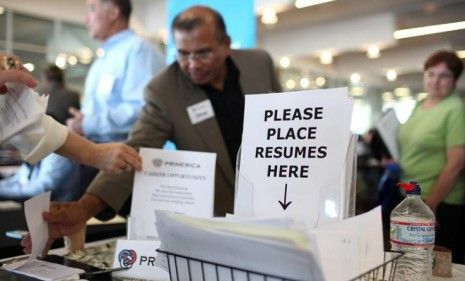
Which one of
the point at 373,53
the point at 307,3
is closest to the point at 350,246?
the point at 307,3

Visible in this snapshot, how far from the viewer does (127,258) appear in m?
0.91

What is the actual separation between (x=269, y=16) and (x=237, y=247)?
7.41 metres

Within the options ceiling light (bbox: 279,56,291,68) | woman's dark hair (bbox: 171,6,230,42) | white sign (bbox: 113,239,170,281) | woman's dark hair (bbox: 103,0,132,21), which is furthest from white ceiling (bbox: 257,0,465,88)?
white sign (bbox: 113,239,170,281)

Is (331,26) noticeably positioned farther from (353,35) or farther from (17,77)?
(17,77)

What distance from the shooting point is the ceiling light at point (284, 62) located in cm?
1004

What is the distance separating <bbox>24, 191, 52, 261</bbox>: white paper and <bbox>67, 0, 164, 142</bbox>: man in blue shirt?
1121 mm

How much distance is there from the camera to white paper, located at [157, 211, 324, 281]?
486mm

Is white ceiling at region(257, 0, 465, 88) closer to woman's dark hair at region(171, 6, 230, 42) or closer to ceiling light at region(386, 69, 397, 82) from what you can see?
ceiling light at region(386, 69, 397, 82)

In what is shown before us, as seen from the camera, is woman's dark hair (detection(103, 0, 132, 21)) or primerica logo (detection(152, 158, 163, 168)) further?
woman's dark hair (detection(103, 0, 132, 21))

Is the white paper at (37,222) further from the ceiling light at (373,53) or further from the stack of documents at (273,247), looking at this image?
Result: the ceiling light at (373,53)

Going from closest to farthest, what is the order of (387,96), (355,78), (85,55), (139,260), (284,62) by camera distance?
(139,260), (85,55), (387,96), (284,62), (355,78)

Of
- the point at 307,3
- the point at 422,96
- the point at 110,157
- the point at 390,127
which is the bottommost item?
the point at 110,157

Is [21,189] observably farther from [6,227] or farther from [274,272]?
[274,272]

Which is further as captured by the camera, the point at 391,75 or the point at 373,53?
the point at 391,75
